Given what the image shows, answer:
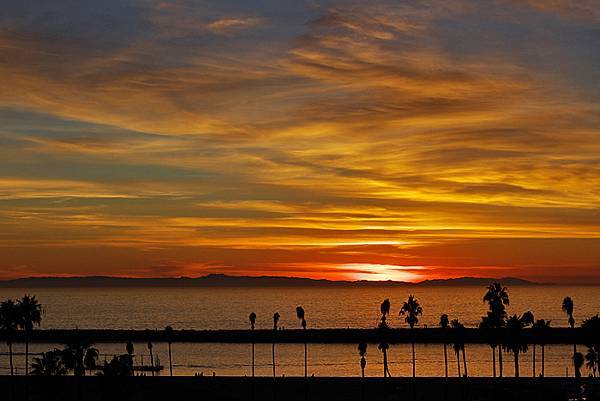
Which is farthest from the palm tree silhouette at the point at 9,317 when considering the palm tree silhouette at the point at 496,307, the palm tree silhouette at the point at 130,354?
the palm tree silhouette at the point at 496,307

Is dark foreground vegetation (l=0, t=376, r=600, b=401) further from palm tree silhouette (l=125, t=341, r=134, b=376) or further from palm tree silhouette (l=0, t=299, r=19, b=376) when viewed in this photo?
palm tree silhouette (l=125, t=341, r=134, b=376)

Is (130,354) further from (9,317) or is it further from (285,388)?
(9,317)

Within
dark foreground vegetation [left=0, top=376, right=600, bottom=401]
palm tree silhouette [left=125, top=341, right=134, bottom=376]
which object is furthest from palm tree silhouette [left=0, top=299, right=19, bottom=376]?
palm tree silhouette [left=125, top=341, right=134, bottom=376]

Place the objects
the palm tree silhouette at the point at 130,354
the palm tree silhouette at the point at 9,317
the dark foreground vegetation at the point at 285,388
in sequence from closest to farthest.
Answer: the palm tree silhouette at the point at 130,354 < the palm tree silhouette at the point at 9,317 < the dark foreground vegetation at the point at 285,388

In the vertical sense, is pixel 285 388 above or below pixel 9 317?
below

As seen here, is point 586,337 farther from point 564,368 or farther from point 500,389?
point 564,368

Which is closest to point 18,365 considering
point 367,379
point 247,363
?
point 247,363

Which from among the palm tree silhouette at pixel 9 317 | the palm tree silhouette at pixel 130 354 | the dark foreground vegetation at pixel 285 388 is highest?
the palm tree silhouette at pixel 9 317

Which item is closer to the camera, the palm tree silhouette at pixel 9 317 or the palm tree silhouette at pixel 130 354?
the palm tree silhouette at pixel 130 354

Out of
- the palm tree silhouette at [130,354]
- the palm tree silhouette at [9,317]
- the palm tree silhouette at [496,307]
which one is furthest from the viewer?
the palm tree silhouette at [496,307]

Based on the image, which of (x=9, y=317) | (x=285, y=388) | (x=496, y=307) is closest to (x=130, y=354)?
(x=285, y=388)

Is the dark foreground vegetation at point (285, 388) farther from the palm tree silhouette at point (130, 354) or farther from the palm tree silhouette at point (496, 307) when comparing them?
the palm tree silhouette at point (496, 307)

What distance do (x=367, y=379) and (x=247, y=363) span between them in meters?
47.9

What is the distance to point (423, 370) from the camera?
531ft
